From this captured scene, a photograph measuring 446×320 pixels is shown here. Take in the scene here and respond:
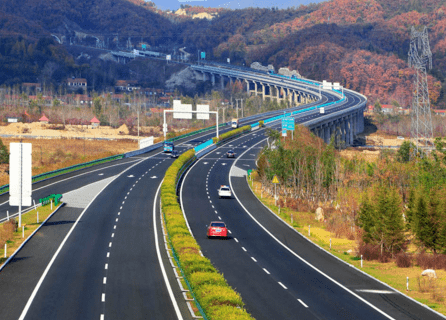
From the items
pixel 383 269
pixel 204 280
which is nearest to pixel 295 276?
pixel 383 269

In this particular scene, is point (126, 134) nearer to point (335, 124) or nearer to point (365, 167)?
point (335, 124)

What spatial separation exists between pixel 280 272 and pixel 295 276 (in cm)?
127

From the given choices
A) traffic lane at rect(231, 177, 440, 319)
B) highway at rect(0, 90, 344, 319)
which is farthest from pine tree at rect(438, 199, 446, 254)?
highway at rect(0, 90, 344, 319)

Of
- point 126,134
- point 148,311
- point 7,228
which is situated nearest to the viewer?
point 148,311

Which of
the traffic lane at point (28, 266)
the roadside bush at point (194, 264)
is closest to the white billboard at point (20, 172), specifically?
the traffic lane at point (28, 266)

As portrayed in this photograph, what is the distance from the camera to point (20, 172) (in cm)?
5050

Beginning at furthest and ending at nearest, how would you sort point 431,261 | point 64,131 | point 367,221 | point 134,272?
point 64,131
point 367,221
point 431,261
point 134,272

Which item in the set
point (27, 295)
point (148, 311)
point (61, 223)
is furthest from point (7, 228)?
point (148, 311)

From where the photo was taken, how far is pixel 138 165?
309 ft

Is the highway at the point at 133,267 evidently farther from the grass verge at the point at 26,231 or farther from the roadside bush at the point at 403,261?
the roadside bush at the point at 403,261

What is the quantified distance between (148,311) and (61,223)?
87.6 ft

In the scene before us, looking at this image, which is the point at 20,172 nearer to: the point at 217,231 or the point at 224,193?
the point at 217,231

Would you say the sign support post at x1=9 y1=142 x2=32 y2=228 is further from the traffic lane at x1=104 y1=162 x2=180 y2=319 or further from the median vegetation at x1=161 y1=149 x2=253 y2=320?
the median vegetation at x1=161 y1=149 x2=253 y2=320

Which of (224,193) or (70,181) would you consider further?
(70,181)
